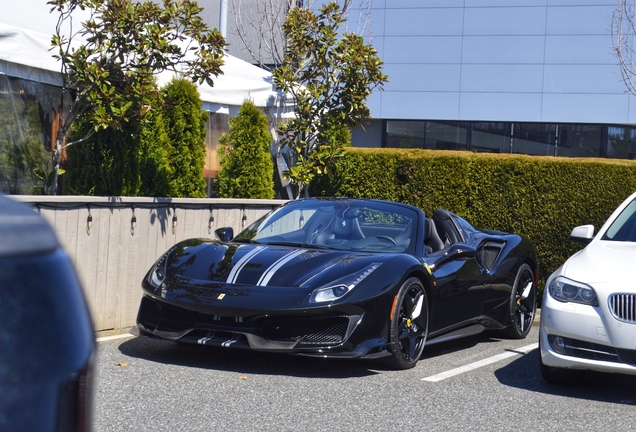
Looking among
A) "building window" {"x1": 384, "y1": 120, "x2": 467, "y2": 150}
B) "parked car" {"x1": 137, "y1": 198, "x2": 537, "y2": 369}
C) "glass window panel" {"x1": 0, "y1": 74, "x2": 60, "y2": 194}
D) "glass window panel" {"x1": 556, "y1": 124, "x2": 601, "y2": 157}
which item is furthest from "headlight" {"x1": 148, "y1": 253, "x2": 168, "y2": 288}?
"glass window panel" {"x1": 556, "y1": 124, "x2": 601, "y2": 157}

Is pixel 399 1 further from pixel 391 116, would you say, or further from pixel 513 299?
pixel 513 299

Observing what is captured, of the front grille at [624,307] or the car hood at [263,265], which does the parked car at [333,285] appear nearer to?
the car hood at [263,265]

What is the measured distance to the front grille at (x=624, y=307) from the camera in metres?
5.71

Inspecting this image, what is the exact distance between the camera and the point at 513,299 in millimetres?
8445

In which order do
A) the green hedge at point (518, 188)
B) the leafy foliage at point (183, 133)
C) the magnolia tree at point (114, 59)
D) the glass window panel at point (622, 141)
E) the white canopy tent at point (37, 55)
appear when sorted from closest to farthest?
the white canopy tent at point (37, 55), the magnolia tree at point (114, 59), the leafy foliage at point (183, 133), the green hedge at point (518, 188), the glass window panel at point (622, 141)

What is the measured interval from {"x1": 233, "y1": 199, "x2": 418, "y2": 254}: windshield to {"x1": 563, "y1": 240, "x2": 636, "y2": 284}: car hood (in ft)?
4.40

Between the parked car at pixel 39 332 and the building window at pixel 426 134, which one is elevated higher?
the building window at pixel 426 134

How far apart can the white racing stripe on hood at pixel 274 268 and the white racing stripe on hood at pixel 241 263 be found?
0.63 ft

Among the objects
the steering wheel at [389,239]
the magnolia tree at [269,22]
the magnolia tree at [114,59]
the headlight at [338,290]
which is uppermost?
A: the magnolia tree at [269,22]

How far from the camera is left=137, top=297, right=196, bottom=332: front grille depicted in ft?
20.3

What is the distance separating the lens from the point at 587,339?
5.82 meters

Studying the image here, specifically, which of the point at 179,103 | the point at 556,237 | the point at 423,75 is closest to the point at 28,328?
the point at 179,103

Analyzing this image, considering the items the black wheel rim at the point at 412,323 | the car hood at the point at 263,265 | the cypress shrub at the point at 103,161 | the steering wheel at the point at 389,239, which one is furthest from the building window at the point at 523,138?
the car hood at the point at 263,265

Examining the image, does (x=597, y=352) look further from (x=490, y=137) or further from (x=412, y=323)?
(x=490, y=137)
